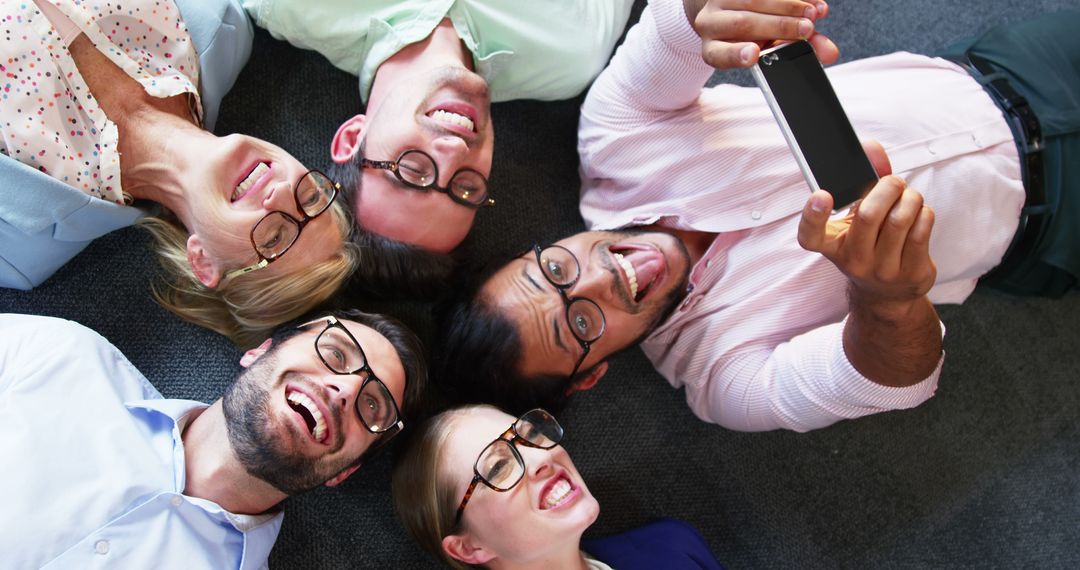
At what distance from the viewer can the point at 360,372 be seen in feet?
5.13

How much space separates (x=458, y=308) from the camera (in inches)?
70.6

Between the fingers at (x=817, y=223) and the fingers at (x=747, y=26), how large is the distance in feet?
0.96

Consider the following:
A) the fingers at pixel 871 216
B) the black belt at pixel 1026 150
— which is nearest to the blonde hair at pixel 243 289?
the fingers at pixel 871 216

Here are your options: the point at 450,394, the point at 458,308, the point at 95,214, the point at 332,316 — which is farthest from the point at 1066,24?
the point at 95,214

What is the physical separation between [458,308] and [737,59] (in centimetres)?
86

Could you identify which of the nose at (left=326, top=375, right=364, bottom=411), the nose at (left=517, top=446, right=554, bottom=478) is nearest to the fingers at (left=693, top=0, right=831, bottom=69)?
the nose at (left=517, top=446, right=554, bottom=478)

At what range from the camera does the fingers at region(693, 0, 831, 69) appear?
1360 millimetres

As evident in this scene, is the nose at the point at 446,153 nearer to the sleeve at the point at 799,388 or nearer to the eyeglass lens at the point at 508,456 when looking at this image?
the eyeglass lens at the point at 508,456

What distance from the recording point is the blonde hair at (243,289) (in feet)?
5.56

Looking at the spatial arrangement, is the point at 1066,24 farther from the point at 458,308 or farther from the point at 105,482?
the point at 105,482

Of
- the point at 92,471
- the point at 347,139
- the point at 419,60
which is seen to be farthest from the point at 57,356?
the point at 419,60

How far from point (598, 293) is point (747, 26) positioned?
66 centimetres

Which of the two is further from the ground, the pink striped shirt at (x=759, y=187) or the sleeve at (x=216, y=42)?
the sleeve at (x=216, y=42)

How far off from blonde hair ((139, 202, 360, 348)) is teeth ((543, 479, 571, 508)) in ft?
2.26
